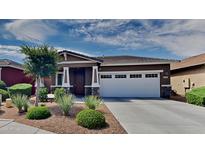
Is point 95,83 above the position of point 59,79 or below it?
below

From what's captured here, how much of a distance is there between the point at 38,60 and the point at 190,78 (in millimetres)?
14156

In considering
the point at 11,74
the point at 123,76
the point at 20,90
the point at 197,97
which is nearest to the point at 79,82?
the point at 123,76

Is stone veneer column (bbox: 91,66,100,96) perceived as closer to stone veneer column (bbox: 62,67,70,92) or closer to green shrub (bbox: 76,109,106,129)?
stone veneer column (bbox: 62,67,70,92)

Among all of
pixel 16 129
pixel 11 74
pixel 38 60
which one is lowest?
pixel 16 129

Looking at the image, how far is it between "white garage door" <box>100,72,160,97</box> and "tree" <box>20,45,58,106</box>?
7542 mm

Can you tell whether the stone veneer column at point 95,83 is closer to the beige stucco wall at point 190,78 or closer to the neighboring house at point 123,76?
the neighboring house at point 123,76

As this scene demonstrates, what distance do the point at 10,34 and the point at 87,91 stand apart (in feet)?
23.8

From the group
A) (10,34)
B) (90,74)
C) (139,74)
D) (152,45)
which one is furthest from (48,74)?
(152,45)

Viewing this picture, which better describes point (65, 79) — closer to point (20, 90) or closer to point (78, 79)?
point (78, 79)

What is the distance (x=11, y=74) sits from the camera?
18109 millimetres

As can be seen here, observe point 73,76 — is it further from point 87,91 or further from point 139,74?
point 139,74

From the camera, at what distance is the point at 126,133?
629 cm

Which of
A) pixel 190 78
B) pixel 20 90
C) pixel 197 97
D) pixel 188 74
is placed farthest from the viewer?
pixel 188 74

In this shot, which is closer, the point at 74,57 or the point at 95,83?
the point at 95,83
